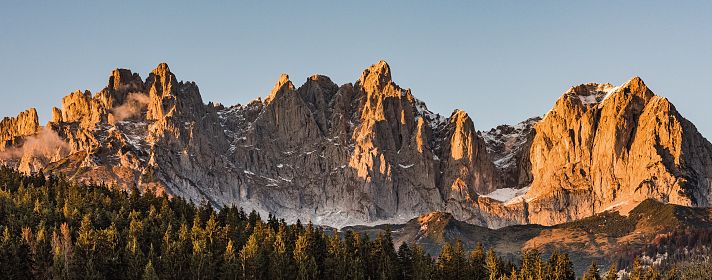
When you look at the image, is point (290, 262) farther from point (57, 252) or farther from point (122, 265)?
point (57, 252)

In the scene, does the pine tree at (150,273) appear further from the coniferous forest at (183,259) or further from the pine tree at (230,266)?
the pine tree at (230,266)

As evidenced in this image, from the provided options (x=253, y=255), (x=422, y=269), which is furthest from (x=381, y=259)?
(x=253, y=255)

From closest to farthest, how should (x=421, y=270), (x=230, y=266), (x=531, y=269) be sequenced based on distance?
(x=230, y=266), (x=531, y=269), (x=421, y=270)

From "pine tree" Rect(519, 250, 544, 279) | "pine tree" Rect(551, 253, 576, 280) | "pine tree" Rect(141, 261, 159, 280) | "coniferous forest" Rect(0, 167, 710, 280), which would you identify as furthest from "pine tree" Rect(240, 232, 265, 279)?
"pine tree" Rect(551, 253, 576, 280)

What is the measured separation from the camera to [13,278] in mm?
169375

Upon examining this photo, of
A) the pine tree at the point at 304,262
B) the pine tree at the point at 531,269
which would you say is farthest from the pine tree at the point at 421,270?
the pine tree at the point at 304,262

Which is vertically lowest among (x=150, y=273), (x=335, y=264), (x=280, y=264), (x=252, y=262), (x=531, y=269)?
(x=150, y=273)

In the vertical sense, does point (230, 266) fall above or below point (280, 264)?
below

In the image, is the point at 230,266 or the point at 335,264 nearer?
the point at 230,266

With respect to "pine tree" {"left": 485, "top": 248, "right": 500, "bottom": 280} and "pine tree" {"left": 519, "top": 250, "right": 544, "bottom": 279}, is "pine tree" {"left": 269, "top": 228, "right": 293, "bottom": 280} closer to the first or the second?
"pine tree" {"left": 485, "top": 248, "right": 500, "bottom": 280}

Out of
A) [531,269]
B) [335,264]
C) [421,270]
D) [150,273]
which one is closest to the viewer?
[150,273]

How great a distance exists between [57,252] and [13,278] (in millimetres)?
8512

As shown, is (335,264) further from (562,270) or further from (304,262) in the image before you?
(562,270)

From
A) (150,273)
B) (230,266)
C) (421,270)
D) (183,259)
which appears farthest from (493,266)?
(150,273)
